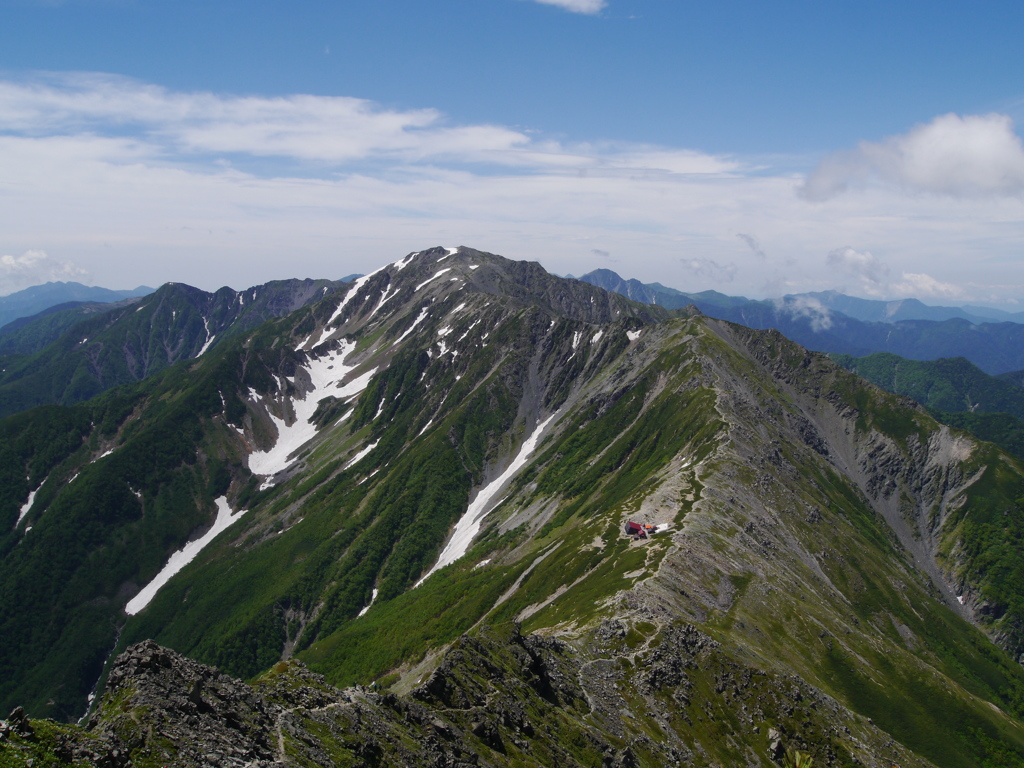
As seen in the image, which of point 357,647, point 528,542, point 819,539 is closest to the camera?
point 819,539

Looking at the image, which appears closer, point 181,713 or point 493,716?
point 181,713

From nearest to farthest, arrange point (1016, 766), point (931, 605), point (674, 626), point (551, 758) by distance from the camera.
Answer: point (551, 758) → point (674, 626) → point (1016, 766) → point (931, 605)

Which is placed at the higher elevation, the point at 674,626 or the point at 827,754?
the point at 674,626

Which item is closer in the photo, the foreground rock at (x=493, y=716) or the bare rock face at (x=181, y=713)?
the bare rock face at (x=181, y=713)

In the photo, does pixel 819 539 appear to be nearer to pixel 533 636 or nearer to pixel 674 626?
pixel 674 626

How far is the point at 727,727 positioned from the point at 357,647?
434ft

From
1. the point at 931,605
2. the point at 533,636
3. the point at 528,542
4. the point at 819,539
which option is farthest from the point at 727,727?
the point at 931,605

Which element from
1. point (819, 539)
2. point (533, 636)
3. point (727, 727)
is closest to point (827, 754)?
point (727, 727)

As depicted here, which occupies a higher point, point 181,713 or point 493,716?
point 181,713

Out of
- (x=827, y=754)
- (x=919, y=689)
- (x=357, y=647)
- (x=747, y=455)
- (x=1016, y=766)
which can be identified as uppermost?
(x=747, y=455)

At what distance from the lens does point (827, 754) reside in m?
78.6

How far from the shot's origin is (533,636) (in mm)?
79688

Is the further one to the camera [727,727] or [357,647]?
[357,647]

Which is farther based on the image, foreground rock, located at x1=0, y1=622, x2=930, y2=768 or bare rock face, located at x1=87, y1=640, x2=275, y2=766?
foreground rock, located at x1=0, y1=622, x2=930, y2=768
